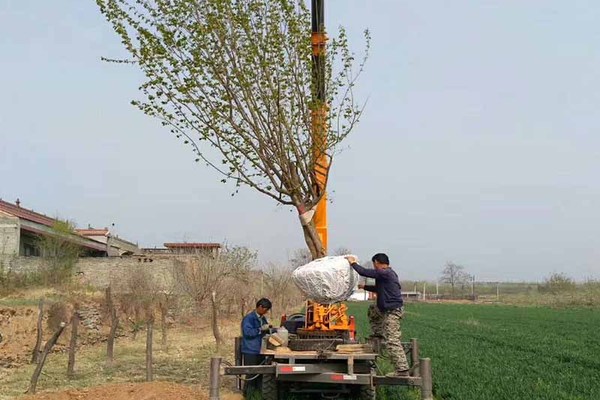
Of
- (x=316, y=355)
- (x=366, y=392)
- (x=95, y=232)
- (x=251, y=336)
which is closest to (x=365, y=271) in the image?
(x=316, y=355)

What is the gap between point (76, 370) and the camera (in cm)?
1559

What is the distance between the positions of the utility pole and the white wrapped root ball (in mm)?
2578

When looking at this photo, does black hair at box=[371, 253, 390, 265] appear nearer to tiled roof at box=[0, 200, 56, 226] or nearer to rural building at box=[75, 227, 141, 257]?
tiled roof at box=[0, 200, 56, 226]

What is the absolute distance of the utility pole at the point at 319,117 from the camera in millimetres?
13086

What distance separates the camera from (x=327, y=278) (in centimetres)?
995

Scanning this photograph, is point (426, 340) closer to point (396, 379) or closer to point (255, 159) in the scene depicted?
point (255, 159)

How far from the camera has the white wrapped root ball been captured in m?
9.98

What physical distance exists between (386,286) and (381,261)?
14.2 inches

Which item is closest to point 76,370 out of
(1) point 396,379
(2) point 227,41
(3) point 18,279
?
(2) point 227,41

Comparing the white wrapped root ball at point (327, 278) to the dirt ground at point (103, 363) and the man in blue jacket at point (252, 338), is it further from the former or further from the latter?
the dirt ground at point (103, 363)

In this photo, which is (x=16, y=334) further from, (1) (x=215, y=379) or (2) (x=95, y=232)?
(2) (x=95, y=232)

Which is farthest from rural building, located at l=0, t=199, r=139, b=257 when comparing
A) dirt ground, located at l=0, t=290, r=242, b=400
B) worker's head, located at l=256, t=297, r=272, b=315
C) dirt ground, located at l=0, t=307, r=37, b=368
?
worker's head, located at l=256, t=297, r=272, b=315

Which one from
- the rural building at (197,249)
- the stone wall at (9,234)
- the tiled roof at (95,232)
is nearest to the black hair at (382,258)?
the rural building at (197,249)

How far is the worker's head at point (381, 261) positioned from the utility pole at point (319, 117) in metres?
2.86
